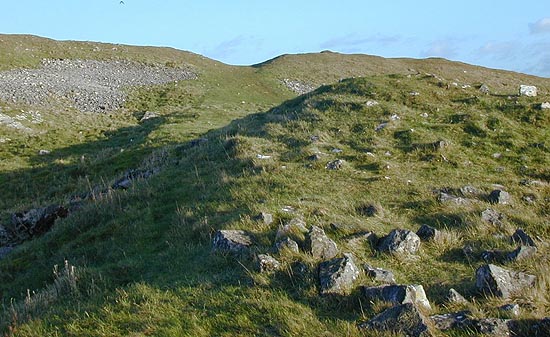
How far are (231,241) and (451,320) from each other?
4398 mm

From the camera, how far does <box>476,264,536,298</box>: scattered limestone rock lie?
7027 millimetres

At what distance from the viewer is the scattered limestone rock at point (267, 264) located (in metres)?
8.28

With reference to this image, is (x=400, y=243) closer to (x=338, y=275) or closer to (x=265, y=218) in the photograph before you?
(x=338, y=275)

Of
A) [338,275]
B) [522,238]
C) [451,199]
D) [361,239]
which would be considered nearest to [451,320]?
[338,275]

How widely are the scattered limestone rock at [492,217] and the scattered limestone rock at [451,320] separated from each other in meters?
4.84

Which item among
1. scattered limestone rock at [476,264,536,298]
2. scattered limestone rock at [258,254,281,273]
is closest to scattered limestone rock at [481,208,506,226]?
scattered limestone rock at [476,264,536,298]

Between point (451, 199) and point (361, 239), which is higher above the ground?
point (451, 199)

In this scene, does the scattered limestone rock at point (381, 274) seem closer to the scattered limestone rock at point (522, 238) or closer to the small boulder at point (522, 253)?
the small boulder at point (522, 253)

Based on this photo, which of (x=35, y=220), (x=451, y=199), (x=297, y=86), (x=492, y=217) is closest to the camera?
(x=492, y=217)

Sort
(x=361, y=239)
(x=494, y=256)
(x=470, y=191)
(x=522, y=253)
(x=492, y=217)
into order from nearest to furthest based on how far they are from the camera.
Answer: (x=522, y=253) → (x=494, y=256) → (x=361, y=239) → (x=492, y=217) → (x=470, y=191)

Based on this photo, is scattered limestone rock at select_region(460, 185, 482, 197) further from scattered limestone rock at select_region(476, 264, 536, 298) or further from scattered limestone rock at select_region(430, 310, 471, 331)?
scattered limestone rock at select_region(430, 310, 471, 331)

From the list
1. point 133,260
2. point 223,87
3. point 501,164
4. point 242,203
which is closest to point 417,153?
point 501,164

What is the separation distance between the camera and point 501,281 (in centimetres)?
713

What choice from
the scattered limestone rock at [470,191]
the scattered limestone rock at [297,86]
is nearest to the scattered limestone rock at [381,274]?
the scattered limestone rock at [470,191]
